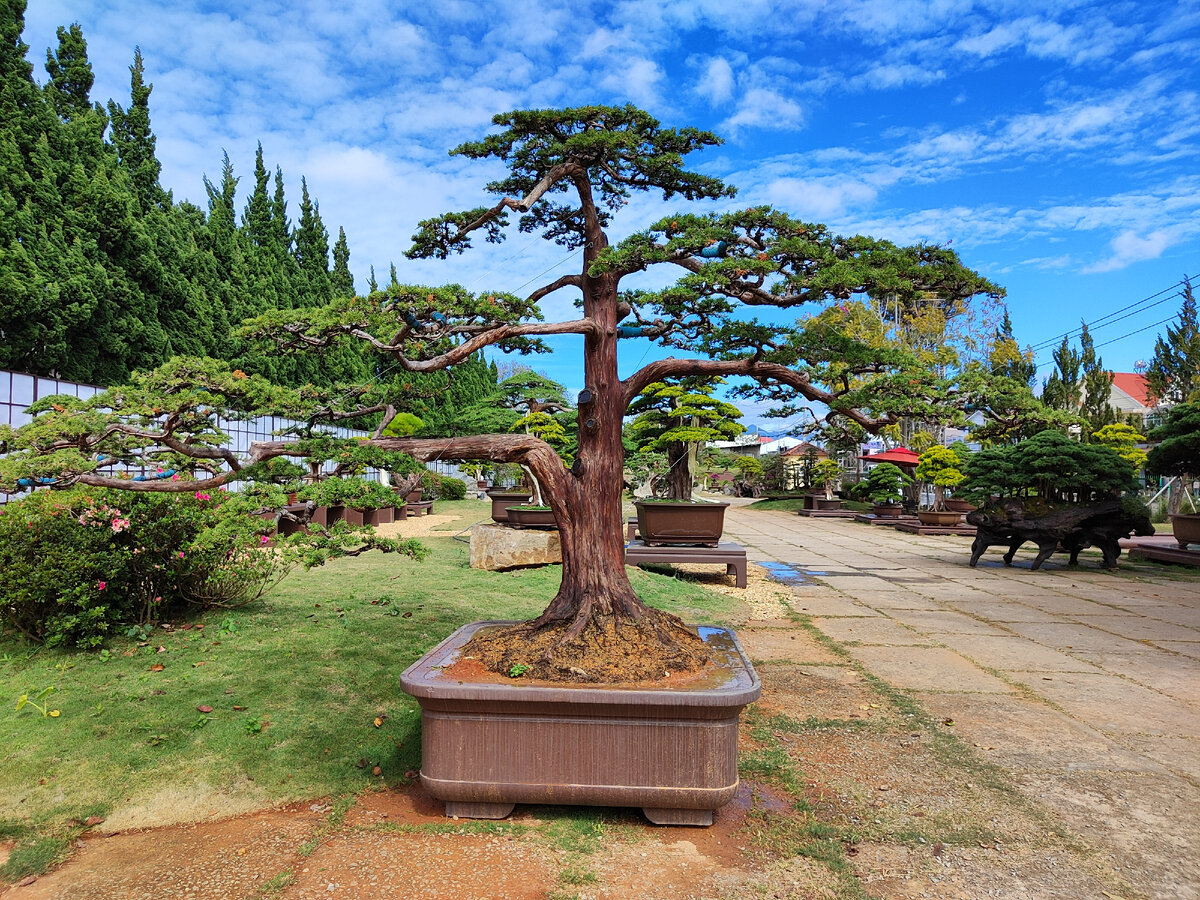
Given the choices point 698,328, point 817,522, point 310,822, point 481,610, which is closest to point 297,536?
point 310,822

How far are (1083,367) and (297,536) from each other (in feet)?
95.8

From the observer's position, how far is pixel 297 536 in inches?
116

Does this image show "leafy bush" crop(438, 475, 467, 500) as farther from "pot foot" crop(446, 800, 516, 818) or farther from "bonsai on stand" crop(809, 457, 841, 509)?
"pot foot" crop(446, 800, 516, 818)

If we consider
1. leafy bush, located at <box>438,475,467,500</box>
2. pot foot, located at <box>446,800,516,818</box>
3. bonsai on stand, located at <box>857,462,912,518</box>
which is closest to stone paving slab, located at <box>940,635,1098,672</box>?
pot foot, located at <box>446,800,516,818</box>

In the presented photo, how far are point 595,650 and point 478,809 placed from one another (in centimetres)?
74

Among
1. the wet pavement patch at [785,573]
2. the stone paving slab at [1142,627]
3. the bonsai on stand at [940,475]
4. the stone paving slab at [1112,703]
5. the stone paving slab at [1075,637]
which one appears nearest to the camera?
the stone paving slab at [1112,703]

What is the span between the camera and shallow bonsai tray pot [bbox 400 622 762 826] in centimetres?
236

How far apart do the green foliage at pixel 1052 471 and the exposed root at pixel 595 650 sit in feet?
27.2

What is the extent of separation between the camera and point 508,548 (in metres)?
7.55

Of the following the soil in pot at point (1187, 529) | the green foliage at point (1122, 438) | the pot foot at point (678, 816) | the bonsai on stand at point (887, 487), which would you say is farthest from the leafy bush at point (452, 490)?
the pot foot at point (678, 816)

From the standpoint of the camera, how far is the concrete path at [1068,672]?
247 centimetres

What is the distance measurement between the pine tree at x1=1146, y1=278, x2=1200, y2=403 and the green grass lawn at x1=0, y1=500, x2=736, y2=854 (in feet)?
93.9

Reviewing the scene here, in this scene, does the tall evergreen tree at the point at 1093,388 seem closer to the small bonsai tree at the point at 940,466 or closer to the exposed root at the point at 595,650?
the small bonsai tree at the point at 940,466

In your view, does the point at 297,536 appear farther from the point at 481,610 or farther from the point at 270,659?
the point at 481,610
